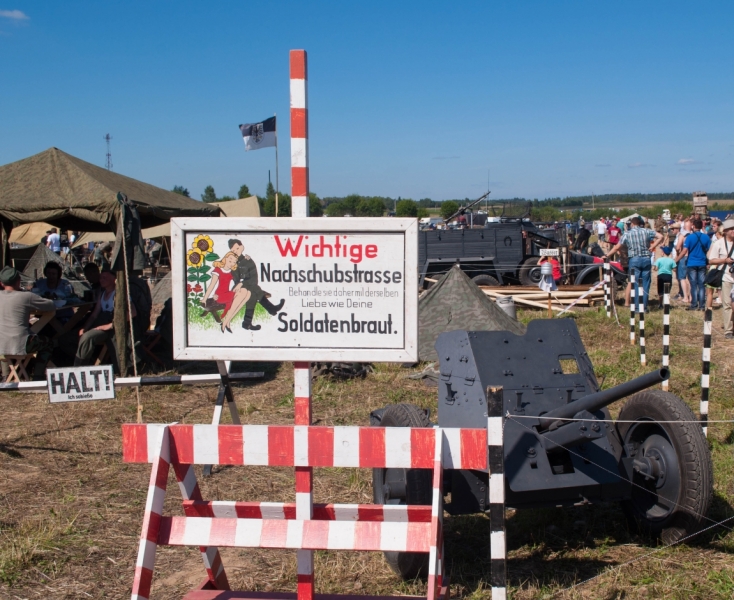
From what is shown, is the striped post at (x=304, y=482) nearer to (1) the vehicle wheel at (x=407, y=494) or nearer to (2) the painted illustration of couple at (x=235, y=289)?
(2) the painted illustration of couple at (x=235, y=289)

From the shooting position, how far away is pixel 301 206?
3230mm

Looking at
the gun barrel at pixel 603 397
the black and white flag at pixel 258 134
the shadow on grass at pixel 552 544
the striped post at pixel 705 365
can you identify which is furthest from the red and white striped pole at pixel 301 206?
the black and white flag at pixel 258 134

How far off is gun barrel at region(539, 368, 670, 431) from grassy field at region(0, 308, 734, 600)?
0.86 meters

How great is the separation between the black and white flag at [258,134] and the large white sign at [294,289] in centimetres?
930

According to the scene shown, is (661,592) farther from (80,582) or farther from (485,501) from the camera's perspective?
(80,582)

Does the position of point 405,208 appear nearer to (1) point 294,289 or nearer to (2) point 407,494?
(2) point 407,494

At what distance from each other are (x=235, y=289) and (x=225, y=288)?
0.04 m

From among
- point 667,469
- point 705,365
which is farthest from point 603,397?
point 705,365

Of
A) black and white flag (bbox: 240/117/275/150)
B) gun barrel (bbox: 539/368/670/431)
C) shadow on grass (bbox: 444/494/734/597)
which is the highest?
black and white flag (bbox: 240/117/275/150)

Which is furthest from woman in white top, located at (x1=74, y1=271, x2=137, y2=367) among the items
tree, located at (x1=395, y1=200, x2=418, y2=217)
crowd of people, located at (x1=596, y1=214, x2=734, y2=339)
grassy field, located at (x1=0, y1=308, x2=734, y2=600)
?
tree, located at (x1=395, y1=200, x2=418, y2=217)

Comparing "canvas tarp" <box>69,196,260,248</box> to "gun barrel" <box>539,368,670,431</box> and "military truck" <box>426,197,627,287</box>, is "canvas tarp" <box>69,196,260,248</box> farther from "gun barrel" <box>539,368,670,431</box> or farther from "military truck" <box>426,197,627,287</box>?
"gun barrel" <box>539,368,670,431</box>

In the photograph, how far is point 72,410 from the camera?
779cm

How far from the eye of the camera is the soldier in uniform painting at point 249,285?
321 centimetres

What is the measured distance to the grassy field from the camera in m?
3.98
